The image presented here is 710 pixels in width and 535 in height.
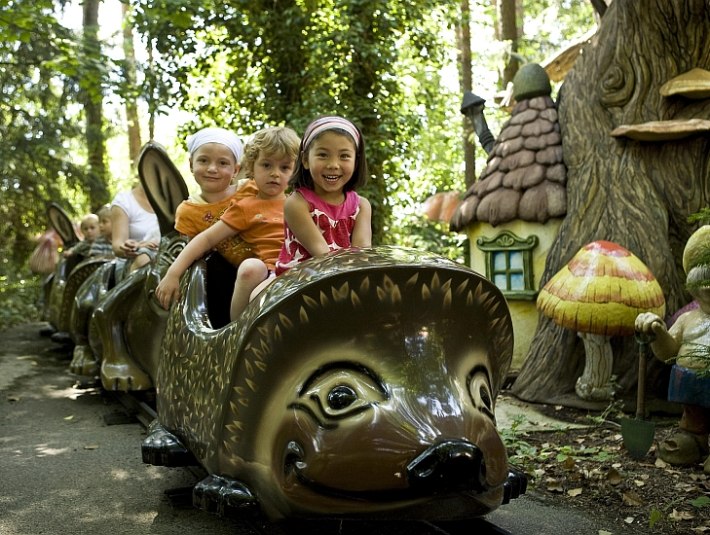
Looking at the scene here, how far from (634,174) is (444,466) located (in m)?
4.35

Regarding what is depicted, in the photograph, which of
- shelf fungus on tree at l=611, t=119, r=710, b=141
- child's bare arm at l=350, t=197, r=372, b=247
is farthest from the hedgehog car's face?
shelf fungus on tree at l=611, t=119, r=710, b=141

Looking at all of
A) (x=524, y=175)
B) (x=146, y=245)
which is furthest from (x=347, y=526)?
(x=524, y=175)

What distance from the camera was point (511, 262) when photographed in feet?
22.2

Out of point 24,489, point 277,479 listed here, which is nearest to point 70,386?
point 24,489

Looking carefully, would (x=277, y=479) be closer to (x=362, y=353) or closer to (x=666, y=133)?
(x=362, y=353)

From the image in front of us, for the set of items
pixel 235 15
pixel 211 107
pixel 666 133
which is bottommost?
pixel 666 133

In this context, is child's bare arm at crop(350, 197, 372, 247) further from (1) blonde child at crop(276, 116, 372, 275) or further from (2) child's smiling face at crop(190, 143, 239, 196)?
(2) child's smiling face at crop(190, 143, 239, 196)

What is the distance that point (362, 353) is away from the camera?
2135 mm

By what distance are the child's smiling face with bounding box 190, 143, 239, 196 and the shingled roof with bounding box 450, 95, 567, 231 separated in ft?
11.1

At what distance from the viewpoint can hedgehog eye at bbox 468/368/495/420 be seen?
2201 mm

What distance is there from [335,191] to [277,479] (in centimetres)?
117

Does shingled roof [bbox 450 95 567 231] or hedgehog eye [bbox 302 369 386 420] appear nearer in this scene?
hedgehog eye [bbox 302 369 386 420]

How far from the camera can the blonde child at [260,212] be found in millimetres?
3191

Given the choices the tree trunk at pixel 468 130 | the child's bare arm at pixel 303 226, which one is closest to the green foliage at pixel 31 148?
the tree trunk at pixel 468 130
